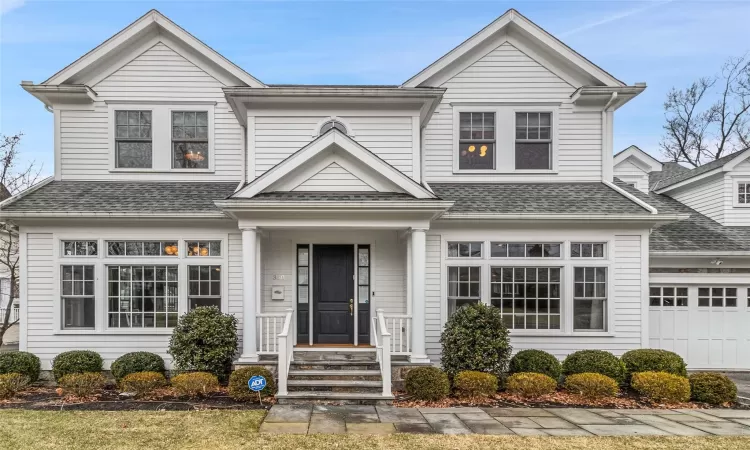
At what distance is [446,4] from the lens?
63.5 feet

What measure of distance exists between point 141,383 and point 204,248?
3.10 meters

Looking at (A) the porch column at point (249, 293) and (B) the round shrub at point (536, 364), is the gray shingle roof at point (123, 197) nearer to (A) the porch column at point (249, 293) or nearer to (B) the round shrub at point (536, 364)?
(A) the porch column at point (249, 293)

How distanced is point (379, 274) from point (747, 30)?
73.8 feet

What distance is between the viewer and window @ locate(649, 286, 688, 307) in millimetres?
11133

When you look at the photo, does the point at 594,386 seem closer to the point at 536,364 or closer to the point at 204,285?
the point at 536,364

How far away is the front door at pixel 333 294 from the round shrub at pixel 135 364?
3.34m

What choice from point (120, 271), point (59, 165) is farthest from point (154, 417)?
point (59, 165)

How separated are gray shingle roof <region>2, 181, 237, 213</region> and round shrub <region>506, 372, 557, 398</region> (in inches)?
278

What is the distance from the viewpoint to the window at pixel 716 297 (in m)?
11.1

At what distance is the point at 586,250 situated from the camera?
10.1 m

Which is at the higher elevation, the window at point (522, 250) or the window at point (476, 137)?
the window at point (476, 137)

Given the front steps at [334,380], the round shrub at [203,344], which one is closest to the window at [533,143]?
the front steps at [334,380]

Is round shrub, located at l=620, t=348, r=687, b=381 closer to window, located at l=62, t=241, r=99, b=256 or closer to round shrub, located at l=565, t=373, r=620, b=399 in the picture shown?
round shrub, located at l=565, t=373, r=620, b=399

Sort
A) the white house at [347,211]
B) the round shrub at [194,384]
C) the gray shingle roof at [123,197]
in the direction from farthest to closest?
the gray shingle roof at [123,197] < the white house at [347,211] < the round shrub at [194,384]
